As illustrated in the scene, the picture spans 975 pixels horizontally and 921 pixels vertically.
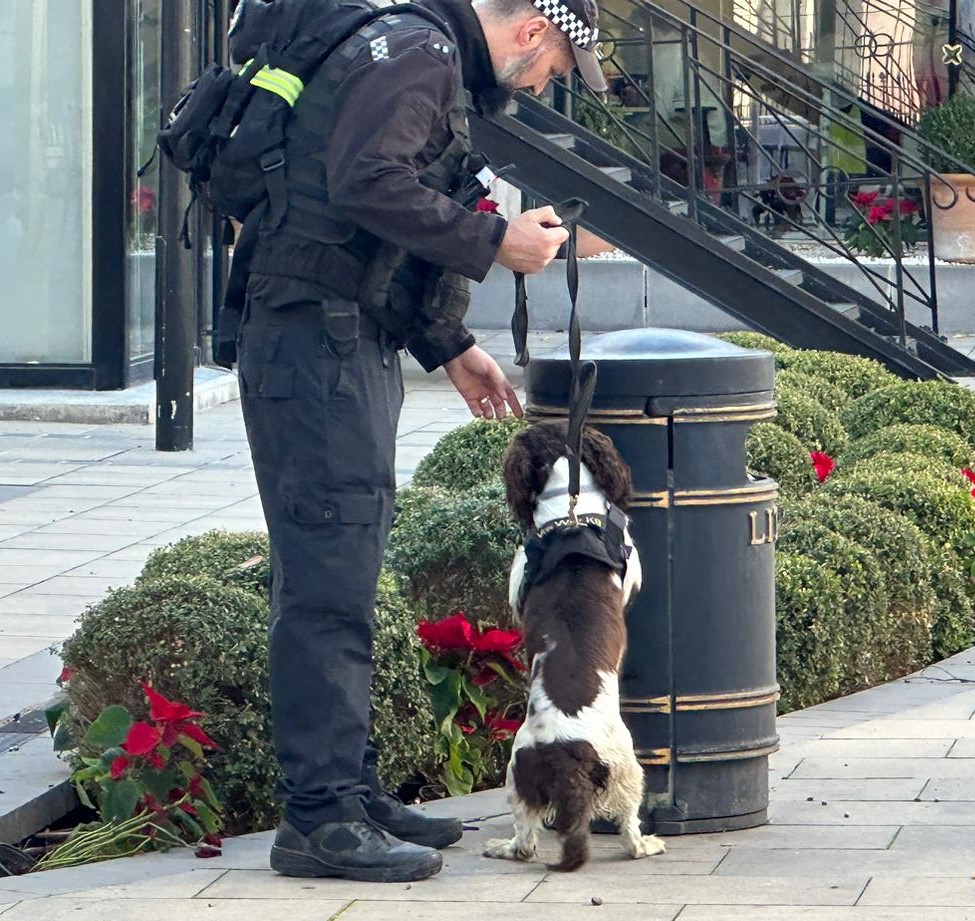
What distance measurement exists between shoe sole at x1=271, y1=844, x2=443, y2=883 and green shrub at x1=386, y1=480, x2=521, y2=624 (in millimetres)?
1425

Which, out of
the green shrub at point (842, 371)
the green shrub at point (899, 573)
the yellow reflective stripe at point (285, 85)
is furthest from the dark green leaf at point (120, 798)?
the green shrub at point (842, 371)

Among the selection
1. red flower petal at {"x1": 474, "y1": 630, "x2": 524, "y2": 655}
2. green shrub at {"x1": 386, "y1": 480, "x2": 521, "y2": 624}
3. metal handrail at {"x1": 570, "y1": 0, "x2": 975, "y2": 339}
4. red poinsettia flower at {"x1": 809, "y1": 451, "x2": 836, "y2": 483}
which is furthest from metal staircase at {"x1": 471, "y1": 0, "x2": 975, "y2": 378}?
red flower petal at {"x1": 474, "y1": 630, "x2": 524, "y2": 655}

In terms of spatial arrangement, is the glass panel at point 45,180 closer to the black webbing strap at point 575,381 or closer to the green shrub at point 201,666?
the green shrub at point 201,666

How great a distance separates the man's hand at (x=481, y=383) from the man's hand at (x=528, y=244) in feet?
1.24

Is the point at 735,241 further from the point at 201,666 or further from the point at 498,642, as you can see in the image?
the point at 201,666

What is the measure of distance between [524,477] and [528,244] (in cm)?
62

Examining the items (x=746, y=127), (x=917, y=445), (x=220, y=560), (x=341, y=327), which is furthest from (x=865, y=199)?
(x=341, y=327)

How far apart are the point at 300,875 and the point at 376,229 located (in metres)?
1.40

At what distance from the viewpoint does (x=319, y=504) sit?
4035 mm

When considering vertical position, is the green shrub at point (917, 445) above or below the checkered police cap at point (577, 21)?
below

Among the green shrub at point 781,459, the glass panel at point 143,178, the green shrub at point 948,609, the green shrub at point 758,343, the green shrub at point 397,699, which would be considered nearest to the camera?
the green shrub at point 397,699

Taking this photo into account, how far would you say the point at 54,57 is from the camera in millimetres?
12203

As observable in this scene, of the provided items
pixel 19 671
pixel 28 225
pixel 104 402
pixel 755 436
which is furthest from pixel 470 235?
pixel 28 225

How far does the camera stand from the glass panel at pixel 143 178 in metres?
12.3
